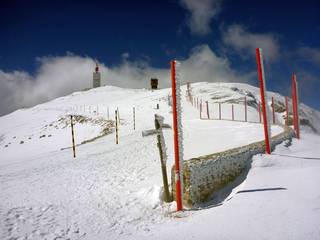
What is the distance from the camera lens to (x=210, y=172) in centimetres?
641

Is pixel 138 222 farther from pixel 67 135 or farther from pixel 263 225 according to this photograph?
pixel 67 135

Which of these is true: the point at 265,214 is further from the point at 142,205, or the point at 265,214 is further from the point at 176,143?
the point at 142,205

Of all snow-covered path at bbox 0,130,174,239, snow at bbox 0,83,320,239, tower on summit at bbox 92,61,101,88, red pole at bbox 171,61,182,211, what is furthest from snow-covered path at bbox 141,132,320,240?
tower on summit at bbox 92,61,101,88

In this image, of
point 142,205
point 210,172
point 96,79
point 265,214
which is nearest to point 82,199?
point 142,205

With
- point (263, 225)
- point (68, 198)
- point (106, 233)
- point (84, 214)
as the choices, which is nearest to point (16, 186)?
point (68, 198)

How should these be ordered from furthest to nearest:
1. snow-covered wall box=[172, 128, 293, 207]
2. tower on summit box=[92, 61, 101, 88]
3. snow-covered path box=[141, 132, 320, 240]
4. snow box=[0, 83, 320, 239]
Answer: tower on summit box=[92, 61, 101, 88]
snow-covered wall box=[172, 128, 293, 207]
snow box=[0, 83, 320, 239]
snow-covered path box=[141, 132, 320, 240]

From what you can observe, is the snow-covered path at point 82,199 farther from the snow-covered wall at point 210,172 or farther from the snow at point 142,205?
the snow-covered wall at point 210,172

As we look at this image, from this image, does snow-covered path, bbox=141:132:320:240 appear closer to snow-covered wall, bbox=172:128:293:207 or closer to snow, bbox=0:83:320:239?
snow, bbox=0:83:320:239

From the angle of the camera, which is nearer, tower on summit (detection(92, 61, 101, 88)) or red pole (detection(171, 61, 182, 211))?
red pole (detection(171, 61, 182, 211))

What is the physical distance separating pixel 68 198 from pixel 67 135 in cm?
2445

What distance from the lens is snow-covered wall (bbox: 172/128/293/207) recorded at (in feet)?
19.7

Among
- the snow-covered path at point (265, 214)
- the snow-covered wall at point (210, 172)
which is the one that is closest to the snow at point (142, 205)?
the snow-covered path at point (265, 214)

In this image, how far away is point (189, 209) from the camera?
580cm

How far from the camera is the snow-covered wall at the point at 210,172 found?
600 centimetres
